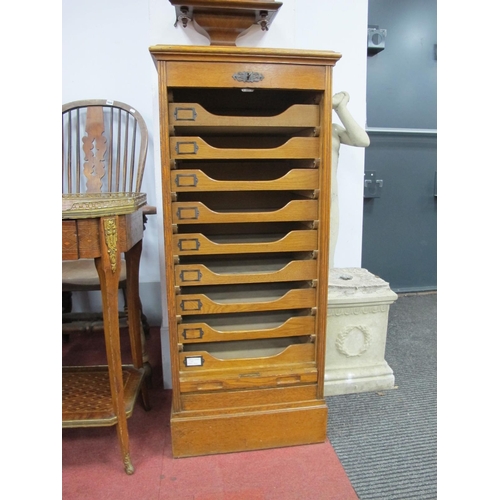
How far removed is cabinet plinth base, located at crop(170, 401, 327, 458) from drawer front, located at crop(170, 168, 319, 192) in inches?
28.5

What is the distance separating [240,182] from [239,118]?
188 mm

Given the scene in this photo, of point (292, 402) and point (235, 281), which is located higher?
point (235, 281)

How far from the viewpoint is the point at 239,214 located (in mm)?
1209

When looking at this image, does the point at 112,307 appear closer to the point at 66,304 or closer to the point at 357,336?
the point at 357,336

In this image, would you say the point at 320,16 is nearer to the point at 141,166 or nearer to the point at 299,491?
the point at 141,166

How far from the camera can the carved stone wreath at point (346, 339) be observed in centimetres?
164

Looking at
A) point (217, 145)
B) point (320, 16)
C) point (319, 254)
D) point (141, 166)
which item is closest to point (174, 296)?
point (319, 254)

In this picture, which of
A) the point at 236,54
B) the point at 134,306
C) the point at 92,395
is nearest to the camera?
the point at 236,54

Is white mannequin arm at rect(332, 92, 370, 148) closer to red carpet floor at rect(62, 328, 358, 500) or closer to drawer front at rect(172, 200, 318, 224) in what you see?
drawer front at rect(172, 200, 318, 224)

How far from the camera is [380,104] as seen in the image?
2.54m

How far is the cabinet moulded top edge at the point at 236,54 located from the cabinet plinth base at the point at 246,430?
1077 millimetres

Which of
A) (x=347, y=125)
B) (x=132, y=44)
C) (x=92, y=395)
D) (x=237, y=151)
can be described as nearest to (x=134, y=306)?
(x=92, y=395)

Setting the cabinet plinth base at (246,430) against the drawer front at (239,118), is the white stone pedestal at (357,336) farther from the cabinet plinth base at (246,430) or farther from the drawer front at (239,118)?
the drawer front at (239,118)

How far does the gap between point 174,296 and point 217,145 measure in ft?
2.10
